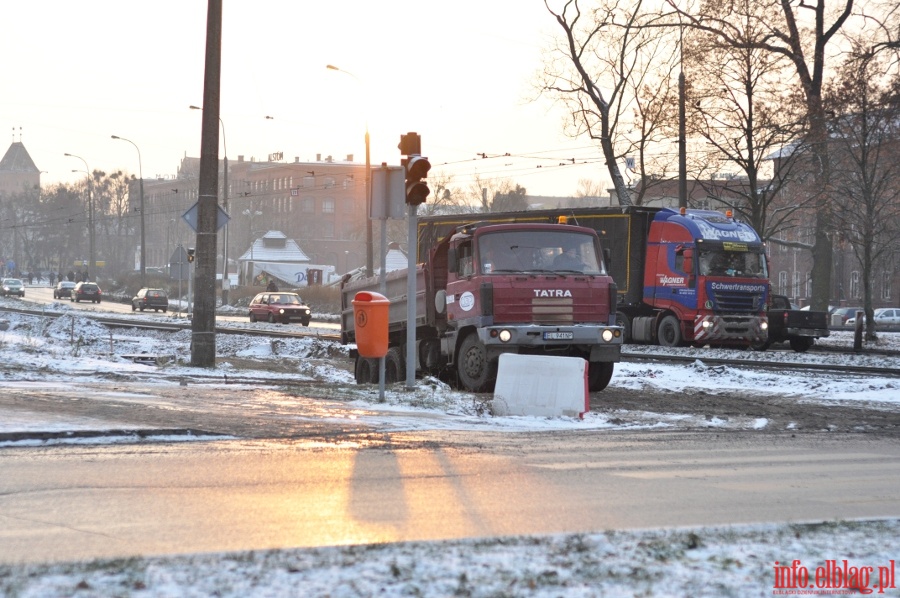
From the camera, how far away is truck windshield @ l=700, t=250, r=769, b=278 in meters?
28.6

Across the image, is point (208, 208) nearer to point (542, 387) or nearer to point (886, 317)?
point (542, 387)

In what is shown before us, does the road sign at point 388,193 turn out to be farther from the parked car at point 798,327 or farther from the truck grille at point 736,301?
the parked car at point 798,327

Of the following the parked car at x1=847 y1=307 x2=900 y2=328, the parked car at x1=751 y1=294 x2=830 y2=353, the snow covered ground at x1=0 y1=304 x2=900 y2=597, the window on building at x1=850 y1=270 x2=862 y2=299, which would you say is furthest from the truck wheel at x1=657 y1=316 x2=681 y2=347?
the window on building at x1=850 y1=270 x2=862 y2=299

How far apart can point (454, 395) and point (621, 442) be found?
404 cm

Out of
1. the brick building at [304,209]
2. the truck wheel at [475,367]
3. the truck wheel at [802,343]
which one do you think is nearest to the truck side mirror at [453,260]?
the truck wheel at [475,367]

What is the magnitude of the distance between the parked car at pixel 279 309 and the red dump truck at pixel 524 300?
35875 mm

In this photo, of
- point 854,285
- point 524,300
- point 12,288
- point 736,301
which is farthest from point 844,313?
point 12,288

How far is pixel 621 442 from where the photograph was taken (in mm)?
10266

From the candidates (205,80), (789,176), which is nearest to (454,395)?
(205,80)

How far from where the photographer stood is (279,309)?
173ft

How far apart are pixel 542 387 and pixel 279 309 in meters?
41.3

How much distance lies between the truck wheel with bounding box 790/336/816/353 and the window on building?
51810 mm

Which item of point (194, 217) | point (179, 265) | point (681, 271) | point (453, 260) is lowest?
point (453, 260)

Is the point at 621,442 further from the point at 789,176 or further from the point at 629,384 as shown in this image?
the point at 789,176
